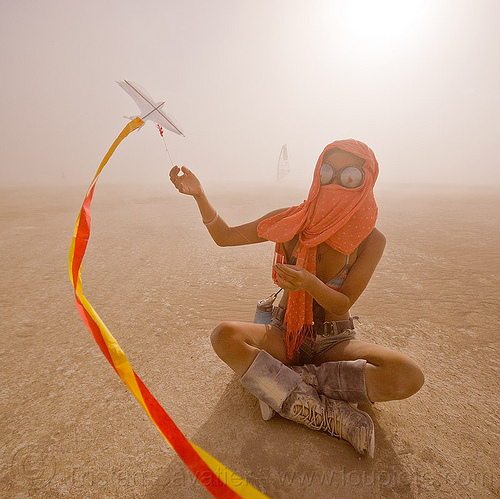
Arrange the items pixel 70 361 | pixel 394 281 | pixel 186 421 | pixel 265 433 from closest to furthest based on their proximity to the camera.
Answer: pixel 265 433, pixel 186 421, pixel 70 361, pixel 394 281

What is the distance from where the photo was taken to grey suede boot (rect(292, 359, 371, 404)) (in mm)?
1830

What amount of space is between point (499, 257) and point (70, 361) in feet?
25.9

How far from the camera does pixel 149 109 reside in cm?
219

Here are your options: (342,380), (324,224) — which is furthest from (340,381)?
(324,224)

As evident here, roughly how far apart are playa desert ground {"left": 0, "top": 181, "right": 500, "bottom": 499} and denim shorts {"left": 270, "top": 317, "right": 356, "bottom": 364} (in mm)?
483

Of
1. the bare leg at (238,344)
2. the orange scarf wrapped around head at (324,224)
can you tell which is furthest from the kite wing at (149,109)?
the bare leg at (238,344)

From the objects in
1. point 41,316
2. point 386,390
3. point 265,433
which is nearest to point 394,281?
point 386,390

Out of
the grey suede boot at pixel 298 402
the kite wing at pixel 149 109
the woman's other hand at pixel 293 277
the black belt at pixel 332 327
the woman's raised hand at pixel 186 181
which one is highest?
the kite wing at pixel 149 109

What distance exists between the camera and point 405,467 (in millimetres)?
1705

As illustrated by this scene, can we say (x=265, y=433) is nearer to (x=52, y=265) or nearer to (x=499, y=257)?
(x=52, y=265)

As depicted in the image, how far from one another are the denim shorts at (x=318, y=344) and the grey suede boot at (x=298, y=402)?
0.35 metres

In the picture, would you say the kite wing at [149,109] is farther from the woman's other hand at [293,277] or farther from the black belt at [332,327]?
the black belt at [332,327]

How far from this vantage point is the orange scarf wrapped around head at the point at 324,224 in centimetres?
205

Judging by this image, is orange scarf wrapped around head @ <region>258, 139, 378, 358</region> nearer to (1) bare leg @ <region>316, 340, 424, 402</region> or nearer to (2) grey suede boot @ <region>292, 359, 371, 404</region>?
(2) grey suede boot @ <region>292, 359, 371, 404</region>
